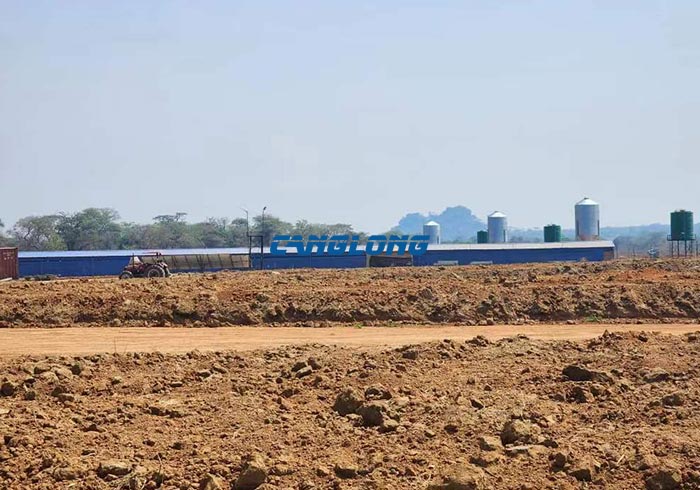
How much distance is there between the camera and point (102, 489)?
33.9 feet

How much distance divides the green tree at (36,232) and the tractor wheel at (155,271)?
82.3m

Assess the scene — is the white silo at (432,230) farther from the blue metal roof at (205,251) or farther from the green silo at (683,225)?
the green silo at (683,225)

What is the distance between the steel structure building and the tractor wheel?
19.5 metres

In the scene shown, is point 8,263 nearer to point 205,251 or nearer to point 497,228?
point 205,251

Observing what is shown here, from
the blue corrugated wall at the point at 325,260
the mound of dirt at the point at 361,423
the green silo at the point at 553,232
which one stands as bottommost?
the mound of dirt at the point at 361,423

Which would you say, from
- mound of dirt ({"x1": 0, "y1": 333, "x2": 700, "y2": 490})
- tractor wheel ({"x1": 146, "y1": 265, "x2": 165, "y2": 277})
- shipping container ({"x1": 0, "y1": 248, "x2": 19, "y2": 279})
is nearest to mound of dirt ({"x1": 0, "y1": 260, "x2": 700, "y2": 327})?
tractor wheel ({"x1": 146, "y1": 265, "x2": 165, "y2": 277})

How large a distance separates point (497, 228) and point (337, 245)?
153 ft

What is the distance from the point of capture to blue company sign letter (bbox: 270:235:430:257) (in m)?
75.2

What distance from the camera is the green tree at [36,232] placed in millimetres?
128500

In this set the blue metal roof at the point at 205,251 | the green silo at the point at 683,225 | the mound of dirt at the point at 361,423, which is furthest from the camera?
the green silo at the point at 683,225

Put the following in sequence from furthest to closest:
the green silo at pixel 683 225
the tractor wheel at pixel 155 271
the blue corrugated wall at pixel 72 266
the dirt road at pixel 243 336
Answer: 1. the green silo at pixel 683 225
2. the blue corrugated wall at pixel 72 266
3. the tractor wheel at pixel 155 271
4. the dirt road at pixel 243 336

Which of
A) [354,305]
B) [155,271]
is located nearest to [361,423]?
[354,305]

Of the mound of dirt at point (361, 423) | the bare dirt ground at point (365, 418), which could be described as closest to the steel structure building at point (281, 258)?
the bare dirt ground at point (365, 418)

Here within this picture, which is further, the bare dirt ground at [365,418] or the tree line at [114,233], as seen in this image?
the tree line at [114,233]
